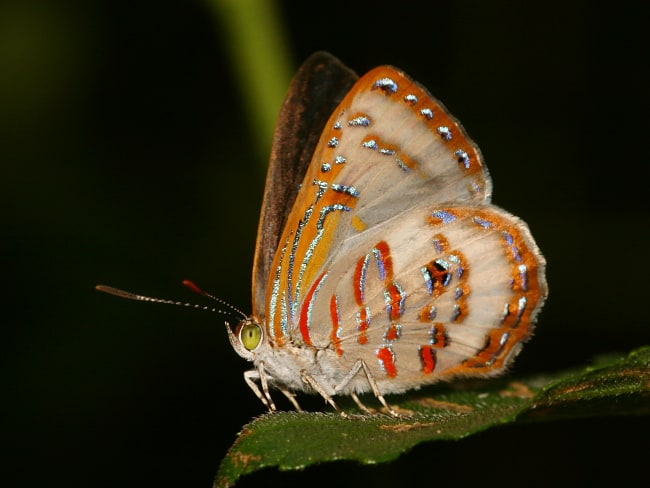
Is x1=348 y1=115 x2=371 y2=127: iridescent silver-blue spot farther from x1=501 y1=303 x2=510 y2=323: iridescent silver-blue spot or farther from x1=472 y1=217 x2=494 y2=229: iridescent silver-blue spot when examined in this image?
x1=501 y1=303 x2=510 y2=323: iridescent silver-blue spot

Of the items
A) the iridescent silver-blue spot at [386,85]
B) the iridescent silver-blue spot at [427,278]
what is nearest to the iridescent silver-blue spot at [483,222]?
the iridescent silver-blue spot at [427,278]

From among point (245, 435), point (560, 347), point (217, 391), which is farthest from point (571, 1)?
point (245, 435)

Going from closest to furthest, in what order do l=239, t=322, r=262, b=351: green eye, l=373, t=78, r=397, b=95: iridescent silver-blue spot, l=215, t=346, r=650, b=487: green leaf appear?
1. l=215, t=346, r=650, b=487: green leaf
2. l=373, t=78, r=397, b=95: iridescent silver-blue spot
3. l=239, t=322, r=262, b=351: green eye

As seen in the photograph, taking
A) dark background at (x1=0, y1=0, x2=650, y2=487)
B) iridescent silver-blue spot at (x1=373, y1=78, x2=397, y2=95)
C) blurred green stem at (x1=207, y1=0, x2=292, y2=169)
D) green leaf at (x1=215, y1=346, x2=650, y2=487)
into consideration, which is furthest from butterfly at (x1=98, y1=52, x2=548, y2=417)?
blurred green stem at (x1=207, y1=0, x2=292, y2=169)

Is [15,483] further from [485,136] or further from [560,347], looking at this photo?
[485,136]

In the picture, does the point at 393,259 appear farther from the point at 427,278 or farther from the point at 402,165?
the point at 402,165

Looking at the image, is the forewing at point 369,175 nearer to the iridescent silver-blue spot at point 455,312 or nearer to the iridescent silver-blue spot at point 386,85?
the iridescent silver-blue spot at point 386,85

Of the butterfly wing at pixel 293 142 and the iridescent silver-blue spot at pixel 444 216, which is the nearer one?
the iridescent silver-blue spot at pixel 444 216
